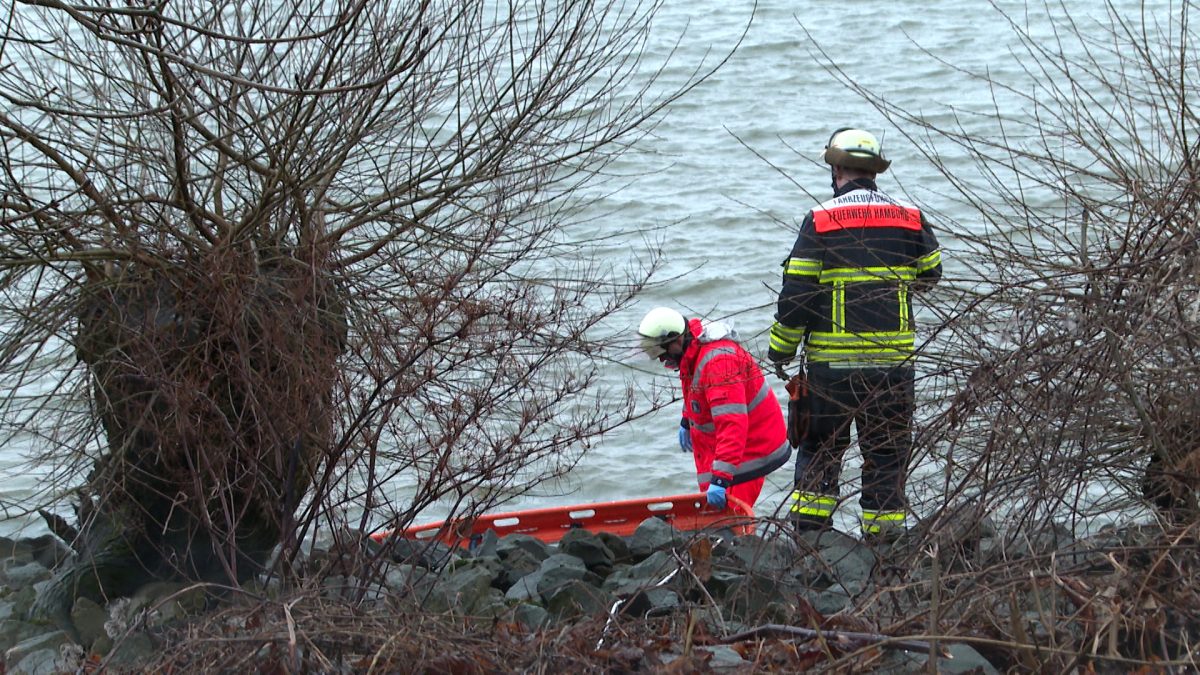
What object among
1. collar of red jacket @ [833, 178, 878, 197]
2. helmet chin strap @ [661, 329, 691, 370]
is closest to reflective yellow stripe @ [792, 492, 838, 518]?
collar of red jacket @ [833, 178, 878, 197]

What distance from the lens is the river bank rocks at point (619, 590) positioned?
4281 millimetres

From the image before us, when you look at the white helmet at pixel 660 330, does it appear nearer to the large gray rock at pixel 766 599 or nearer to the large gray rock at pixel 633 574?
the large gray rock at pixel 633 574

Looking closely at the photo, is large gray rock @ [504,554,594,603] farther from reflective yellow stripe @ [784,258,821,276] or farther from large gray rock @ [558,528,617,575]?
reflective yellow stripe @ [784,258,821,276]

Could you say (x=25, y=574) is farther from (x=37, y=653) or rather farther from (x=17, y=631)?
(x=37, y=653)

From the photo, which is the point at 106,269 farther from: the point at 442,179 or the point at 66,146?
the point at 442,179

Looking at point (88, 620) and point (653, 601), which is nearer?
point (653, 601)

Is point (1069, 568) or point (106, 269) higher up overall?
point (106, 269)

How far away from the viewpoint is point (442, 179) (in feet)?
22.0

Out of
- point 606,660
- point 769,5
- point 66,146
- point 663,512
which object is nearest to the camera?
point 606,660

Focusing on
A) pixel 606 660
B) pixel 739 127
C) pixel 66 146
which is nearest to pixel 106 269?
pixel 66 146

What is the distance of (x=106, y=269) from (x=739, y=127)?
11.4 meters

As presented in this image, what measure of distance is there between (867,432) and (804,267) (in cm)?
185

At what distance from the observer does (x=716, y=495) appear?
827cm

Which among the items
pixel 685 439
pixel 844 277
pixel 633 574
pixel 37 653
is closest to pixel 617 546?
pixel 633 574
